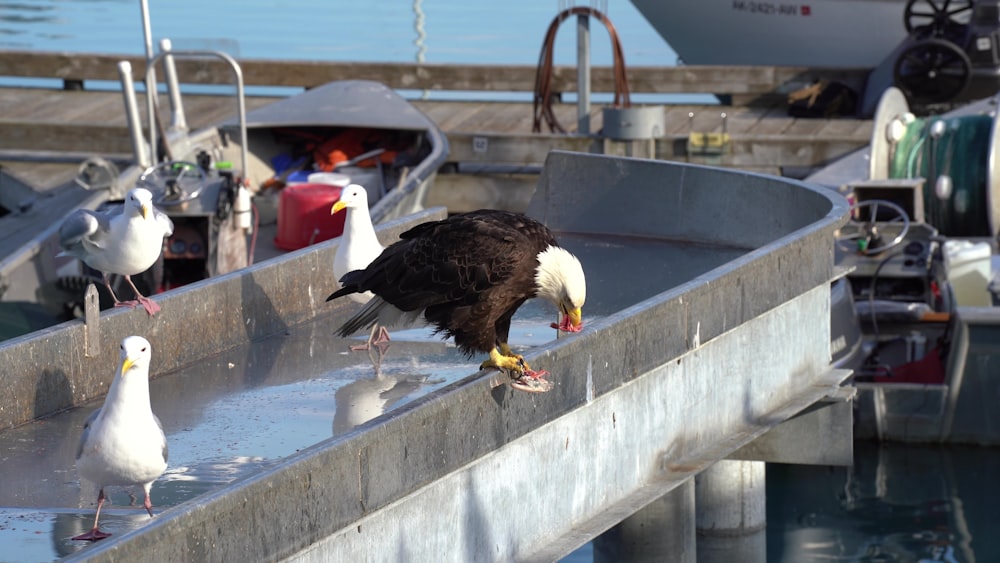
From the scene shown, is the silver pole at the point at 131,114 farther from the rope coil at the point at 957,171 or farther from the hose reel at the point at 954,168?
the rope coil at the point at 957,171

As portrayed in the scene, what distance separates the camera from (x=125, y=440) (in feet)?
17.2

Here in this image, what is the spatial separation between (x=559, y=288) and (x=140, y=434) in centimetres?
183

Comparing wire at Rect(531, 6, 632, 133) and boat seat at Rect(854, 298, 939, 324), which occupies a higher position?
wire at Rect(531, 6, 632, 133)

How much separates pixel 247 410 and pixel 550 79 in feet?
44.5

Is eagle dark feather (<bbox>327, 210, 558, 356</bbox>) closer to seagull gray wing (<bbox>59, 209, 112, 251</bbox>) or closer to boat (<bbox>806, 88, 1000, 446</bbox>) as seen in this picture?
seagull gray wing (<bbox>59, 209, 112, 251</bbox>)

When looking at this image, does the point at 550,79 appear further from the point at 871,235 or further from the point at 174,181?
the point at 174,181

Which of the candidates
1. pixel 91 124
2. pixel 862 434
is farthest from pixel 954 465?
pixel 91 124

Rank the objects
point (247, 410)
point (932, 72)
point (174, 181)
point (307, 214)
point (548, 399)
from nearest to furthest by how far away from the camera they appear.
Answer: point (548, 399)
point (247, 410)
point (174, 181)
point (307, 214)
point (932, 72)

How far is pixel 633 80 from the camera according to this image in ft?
69.8

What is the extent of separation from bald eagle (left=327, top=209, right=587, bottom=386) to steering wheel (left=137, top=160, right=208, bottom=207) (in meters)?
6.82

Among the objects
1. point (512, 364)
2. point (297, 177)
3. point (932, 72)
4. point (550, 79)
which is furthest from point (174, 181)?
point (932, 72)

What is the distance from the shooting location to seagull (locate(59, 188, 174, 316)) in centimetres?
721

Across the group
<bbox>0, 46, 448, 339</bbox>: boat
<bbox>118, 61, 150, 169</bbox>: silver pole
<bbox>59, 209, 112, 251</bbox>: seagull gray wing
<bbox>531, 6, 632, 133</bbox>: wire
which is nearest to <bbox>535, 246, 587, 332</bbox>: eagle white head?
<bbox>59, 209, 112, 251</bbox>: seagull gray wing

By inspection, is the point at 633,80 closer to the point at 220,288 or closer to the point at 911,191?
the point at 911,191
